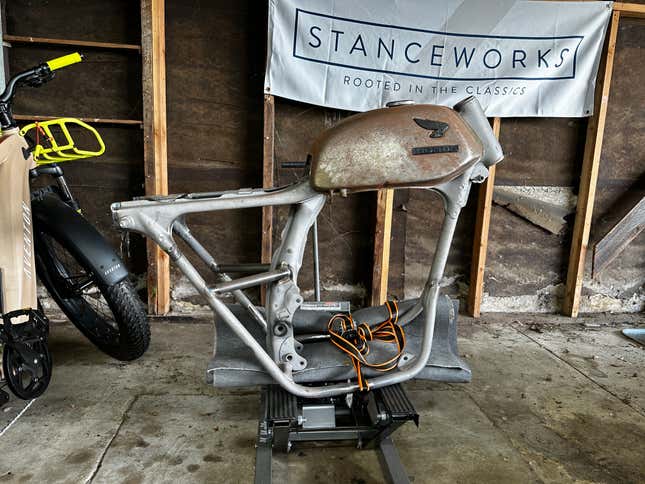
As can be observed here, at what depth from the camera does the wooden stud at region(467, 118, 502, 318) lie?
2.46m

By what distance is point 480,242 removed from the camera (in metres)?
2.52

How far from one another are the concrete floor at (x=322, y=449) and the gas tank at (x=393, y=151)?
34.2 inches

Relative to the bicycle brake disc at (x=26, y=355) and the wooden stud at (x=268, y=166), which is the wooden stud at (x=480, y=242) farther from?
the bicycle brake disc at (x=26, y=355)

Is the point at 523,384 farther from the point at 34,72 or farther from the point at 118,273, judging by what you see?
the point at 34,72

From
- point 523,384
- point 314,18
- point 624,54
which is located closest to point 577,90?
point 624,54

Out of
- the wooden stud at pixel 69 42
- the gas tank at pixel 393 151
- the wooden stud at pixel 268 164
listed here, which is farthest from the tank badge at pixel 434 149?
the wooden stud at pixel 69 42

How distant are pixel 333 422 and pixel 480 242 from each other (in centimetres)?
166

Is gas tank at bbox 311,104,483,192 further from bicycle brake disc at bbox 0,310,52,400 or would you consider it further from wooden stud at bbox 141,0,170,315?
wooden stud at bbox 141,0,170,315

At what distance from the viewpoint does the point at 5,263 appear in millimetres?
1378

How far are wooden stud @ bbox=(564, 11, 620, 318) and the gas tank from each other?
71.6 inches

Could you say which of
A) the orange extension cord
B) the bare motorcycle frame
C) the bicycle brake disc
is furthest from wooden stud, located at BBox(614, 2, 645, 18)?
the bicycle brake disc

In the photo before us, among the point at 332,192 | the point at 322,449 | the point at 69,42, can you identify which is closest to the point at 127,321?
the point at 322,449

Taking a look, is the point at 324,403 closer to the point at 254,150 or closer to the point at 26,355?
the point at 26,355

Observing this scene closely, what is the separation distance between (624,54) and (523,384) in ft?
7.05
